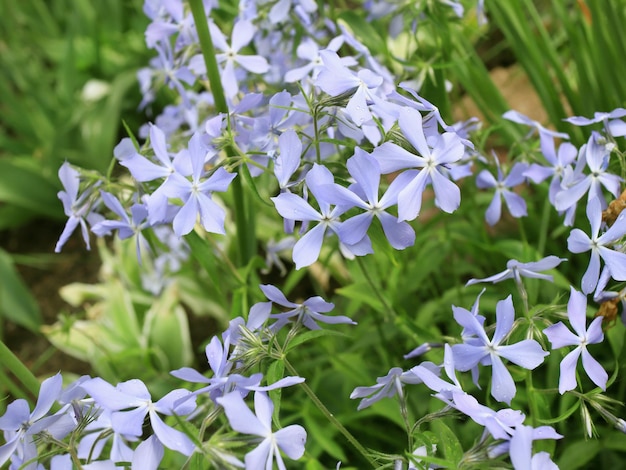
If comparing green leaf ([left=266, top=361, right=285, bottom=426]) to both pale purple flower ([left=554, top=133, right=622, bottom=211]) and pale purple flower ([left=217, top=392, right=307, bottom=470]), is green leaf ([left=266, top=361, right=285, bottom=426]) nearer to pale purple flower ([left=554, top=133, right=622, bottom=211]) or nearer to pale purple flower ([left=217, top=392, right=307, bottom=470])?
pale purple flower ([left=217, top=392, right=307, bottom=470])

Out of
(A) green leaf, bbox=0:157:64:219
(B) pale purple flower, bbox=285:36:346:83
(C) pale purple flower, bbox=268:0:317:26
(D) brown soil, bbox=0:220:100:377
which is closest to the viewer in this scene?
(B) pale purple flower, bbox=285:36:346:83

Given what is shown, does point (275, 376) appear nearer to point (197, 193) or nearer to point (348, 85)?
point (197, 193)

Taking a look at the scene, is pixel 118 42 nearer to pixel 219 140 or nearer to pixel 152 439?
pixel 219 140

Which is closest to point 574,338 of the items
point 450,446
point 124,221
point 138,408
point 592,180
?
point 450,446

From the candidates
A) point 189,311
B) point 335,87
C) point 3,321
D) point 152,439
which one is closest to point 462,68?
point 335,87

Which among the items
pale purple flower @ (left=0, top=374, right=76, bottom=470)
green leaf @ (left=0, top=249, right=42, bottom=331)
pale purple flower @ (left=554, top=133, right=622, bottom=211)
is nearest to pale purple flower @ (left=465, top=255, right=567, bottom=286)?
pale purple flower @ (left=554, top=133, right=622, bottom=211)

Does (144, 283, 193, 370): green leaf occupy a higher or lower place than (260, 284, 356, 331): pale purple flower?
lower
